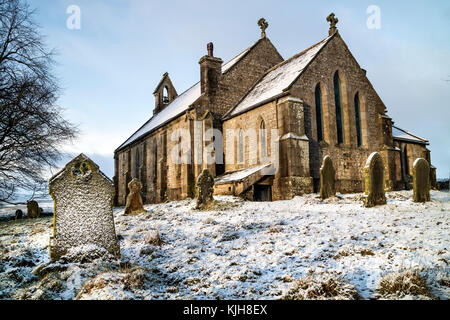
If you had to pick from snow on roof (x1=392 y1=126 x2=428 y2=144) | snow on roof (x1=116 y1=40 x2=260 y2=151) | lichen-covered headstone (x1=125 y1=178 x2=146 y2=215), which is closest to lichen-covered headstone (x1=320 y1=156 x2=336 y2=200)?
lichen-covered headstone (x1=125 y1=178 x2=146 y2=215)

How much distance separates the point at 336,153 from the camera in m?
17.9

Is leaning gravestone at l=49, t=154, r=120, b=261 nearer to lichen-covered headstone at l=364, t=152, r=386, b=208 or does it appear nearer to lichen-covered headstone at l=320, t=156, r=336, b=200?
lichen-covered headstone at l=364, t=152, r=386, b=208

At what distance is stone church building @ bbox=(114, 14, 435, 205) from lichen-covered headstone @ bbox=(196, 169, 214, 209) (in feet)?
9.88

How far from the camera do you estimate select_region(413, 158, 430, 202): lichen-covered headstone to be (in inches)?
420

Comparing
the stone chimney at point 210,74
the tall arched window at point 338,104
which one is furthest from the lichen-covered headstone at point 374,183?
the stone chimney at point 210,74

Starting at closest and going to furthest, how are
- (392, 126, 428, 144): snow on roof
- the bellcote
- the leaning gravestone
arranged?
1. the leaning gravestone
2. (392, 126, 428, 144): snow on roof
3. the bellcote

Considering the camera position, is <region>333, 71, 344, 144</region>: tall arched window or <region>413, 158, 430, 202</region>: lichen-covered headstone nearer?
<region>413, 158, 430, 202</region>: lichen-covered headstone

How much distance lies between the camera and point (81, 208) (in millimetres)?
6734

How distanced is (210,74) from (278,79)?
A: 185 inches

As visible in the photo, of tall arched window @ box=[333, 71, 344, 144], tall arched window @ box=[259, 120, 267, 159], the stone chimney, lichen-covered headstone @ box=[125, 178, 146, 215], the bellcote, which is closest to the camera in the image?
lichen-covered headstone @ box=[125, 178, 146, 215]

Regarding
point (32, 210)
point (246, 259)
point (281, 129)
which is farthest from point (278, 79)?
point (32, 210)
